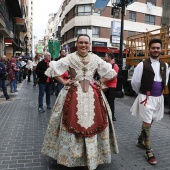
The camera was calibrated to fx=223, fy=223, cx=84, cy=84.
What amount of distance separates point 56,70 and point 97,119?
94 centimetres

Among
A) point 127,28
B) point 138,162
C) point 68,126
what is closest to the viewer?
point 68,126

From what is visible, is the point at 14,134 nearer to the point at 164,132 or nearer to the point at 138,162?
the point at 138,162

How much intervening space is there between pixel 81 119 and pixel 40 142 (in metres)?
1.67

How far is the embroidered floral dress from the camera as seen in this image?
3.05 metres

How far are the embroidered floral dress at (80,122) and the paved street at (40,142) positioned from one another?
15.5 inches

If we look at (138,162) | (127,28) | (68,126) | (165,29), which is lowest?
(138,162)

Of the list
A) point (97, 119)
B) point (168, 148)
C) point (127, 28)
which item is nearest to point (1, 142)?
point (97, 119)

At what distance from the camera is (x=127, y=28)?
31641mm

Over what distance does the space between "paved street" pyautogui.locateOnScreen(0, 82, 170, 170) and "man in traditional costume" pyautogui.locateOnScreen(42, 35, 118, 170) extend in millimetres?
399

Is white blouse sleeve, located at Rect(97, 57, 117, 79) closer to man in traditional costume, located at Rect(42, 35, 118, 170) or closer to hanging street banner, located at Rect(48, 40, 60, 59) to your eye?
man in traditional costume, located at Rect(42, 35, 118, 170)

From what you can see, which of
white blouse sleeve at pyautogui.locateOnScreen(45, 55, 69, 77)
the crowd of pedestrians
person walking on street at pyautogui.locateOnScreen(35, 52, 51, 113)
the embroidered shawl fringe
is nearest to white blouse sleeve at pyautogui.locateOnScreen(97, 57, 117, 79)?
the crowd of pedestrians

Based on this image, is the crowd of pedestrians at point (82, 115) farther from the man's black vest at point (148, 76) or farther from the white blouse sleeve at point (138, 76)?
the white blouse sleeve at point (138, 76)

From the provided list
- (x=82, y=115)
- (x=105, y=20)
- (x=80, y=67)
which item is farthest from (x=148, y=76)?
(x=105, y=20)

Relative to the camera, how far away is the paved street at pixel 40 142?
11.4ft
